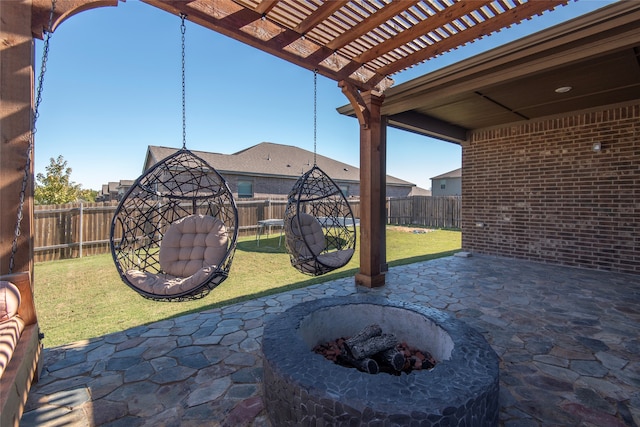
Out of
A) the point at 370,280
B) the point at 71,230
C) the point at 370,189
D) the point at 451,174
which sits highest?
the point at 451,174

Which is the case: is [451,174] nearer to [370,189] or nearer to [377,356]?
[370,189]

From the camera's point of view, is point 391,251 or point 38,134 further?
point 391,251

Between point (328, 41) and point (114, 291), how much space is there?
15.0ft

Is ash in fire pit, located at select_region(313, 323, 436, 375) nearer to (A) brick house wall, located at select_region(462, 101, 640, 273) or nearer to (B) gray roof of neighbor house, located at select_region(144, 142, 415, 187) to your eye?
(A) brick house wall, located at select_region(462, 101, 640, 273)

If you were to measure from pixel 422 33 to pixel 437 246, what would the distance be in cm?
671

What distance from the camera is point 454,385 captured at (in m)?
1.34

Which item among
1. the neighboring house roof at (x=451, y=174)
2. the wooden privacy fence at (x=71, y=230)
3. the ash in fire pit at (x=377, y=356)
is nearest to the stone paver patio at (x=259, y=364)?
the ash in fire pit at (x=377, y=356)

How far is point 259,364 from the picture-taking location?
7.77ft

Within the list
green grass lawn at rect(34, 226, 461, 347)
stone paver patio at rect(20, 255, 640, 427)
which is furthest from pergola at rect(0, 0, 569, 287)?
green grass lawn at rect(34, 226, 461, 347)

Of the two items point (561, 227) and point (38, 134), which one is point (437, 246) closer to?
point (561, 227)

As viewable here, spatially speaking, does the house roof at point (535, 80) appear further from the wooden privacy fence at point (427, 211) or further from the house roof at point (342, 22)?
the wooden privacy fence at point (427, 211)

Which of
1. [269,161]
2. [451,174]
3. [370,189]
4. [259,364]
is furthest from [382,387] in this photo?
[451,174]

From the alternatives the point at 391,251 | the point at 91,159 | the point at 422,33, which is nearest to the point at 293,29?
the point at 422,33

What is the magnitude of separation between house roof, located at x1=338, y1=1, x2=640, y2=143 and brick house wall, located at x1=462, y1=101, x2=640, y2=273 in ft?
1.41
